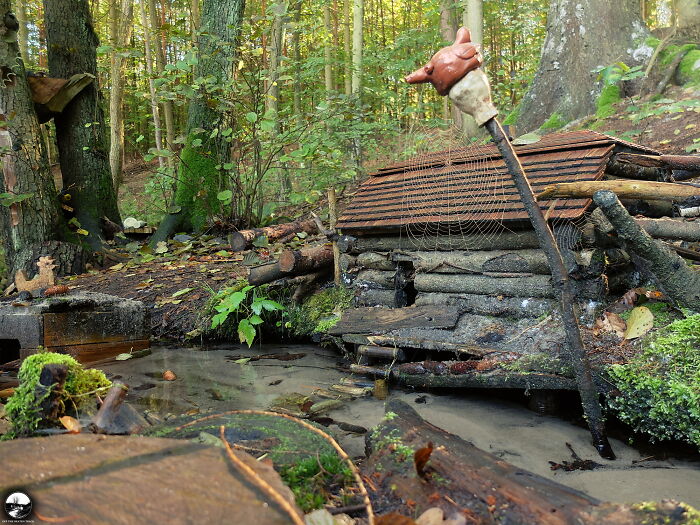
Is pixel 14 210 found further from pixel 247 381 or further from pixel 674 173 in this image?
pixel 674 173

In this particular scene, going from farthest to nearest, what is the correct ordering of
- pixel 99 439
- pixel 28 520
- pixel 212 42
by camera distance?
pixel 212 42 < pixel 99 439 < pixel 28 520

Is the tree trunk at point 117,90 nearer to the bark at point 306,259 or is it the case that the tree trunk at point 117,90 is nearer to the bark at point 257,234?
the bark at point 257,234

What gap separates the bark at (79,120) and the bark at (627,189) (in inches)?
306

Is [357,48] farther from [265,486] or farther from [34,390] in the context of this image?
[265,486]

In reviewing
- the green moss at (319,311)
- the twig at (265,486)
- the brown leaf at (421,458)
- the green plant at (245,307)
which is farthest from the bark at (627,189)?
the green plant at (245,307)

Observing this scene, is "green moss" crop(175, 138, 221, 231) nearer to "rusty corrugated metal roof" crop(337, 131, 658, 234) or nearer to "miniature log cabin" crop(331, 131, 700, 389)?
"rusty corrugated metal roof" crop(337, 131, 658, 234)

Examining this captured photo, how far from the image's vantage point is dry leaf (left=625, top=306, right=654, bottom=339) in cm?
333

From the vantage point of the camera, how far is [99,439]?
1.65m

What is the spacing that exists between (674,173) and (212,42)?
6353mm

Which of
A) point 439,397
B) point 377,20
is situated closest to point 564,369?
point 439,397

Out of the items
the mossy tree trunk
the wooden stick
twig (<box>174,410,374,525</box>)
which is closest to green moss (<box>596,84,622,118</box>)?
the mossy tree trunk

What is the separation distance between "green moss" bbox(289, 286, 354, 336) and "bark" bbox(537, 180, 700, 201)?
253cm

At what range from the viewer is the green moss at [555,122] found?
9.48m

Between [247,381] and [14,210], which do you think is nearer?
[247,381]
